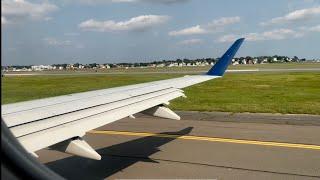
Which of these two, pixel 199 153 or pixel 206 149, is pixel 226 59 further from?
pixel 199 153

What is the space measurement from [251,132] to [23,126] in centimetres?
908

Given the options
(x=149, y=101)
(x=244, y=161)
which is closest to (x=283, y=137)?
(x=244, y=161)

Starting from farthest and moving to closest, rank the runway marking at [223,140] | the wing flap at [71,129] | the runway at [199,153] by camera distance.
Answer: the runway marking at [223,140]
the runway at [199,153]
the wing flap at [71,129]

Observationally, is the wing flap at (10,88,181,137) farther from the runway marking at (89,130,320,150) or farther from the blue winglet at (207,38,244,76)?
the runway marking at (89,130,320,150)

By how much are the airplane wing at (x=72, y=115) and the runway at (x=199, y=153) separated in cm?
134

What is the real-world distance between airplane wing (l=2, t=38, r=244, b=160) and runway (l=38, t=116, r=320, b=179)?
4.39 feet

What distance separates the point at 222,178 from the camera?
793 centimetres

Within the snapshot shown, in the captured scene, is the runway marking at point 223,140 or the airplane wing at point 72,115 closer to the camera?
the airplane wing at point 72,115

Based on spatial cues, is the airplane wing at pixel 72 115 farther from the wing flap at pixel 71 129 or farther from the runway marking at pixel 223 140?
the runway marking at pixel 223 140

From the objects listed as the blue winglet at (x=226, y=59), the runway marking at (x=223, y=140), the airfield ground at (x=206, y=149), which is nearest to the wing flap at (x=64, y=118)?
the airfield ground at (x=206, y=149)

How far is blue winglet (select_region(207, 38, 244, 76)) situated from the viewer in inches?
421

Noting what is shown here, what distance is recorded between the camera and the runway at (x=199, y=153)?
8.30 meters

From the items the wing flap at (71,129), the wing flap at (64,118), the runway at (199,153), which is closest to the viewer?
the wing flap at (71,129)

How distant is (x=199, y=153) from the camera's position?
33.0ft
